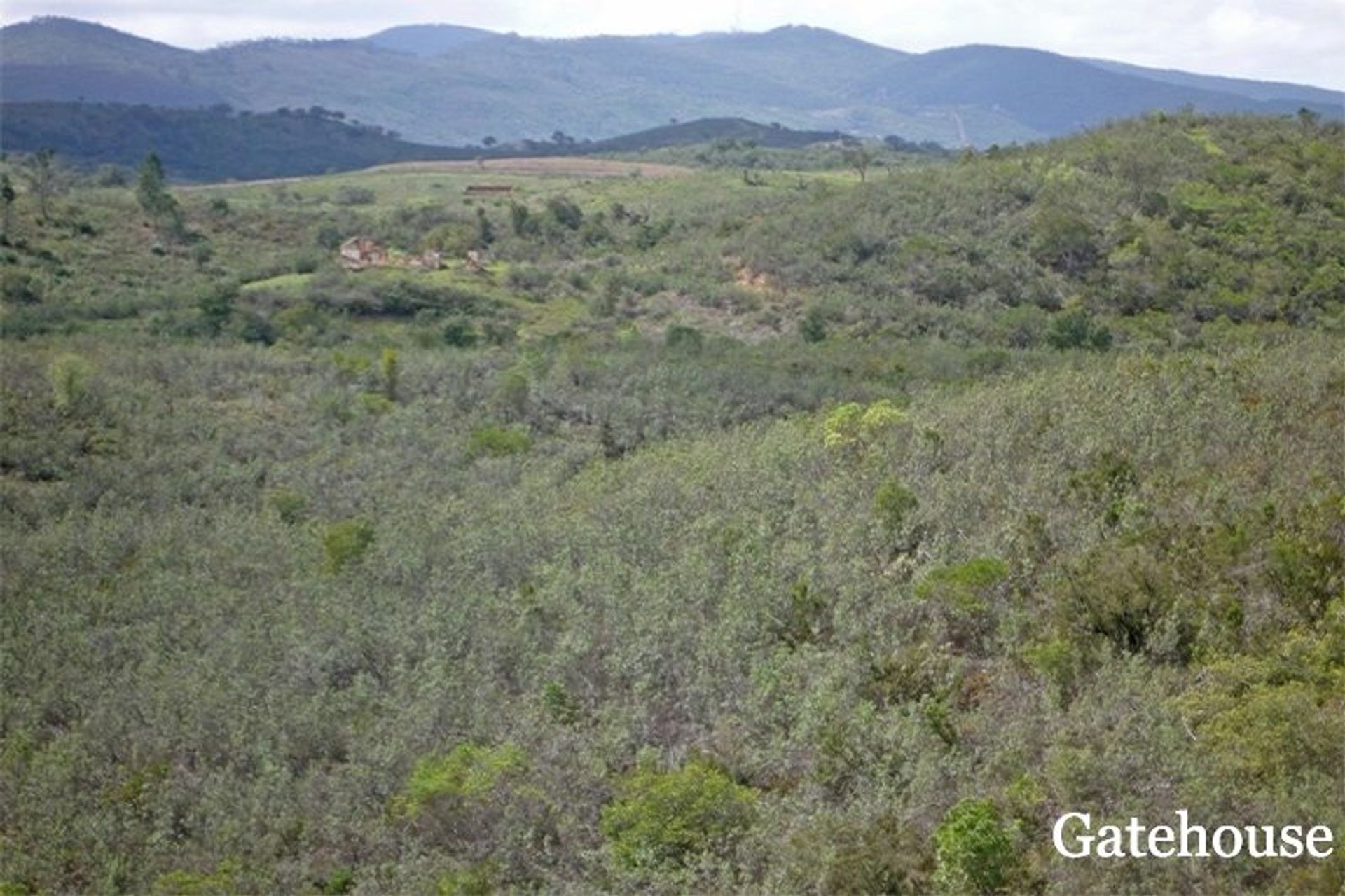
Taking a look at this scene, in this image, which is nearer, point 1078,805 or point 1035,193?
point 1078,805

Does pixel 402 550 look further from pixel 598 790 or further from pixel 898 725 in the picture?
pixel 898 725

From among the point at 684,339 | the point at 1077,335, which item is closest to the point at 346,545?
the point at 684,339

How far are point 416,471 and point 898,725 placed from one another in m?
14.0

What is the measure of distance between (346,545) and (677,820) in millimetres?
9162

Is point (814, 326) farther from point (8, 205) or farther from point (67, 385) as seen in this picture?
point (8, 205)

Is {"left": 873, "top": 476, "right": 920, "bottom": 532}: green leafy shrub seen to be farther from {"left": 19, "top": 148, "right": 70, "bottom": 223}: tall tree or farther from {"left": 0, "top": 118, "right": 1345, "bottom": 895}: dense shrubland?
{"left": 19, "top": 148, "right": 70, "bottom": 223}: tall tree

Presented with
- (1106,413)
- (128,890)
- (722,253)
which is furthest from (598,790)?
(722,253)

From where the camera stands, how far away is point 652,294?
140 ft

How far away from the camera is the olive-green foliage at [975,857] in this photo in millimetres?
9125

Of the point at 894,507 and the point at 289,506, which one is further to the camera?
the point at 289,506

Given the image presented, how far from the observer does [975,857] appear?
30.0 ft

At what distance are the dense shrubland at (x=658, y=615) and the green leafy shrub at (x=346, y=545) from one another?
0.30 feet

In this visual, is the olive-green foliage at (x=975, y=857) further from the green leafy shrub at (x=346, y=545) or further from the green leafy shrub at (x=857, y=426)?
the green leafy shrub at (x=857, y=426)

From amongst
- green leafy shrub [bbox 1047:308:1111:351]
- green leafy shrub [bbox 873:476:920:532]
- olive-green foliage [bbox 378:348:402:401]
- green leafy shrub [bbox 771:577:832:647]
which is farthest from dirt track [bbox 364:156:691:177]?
green leafy shrub [bbox 771:577:832:647]
